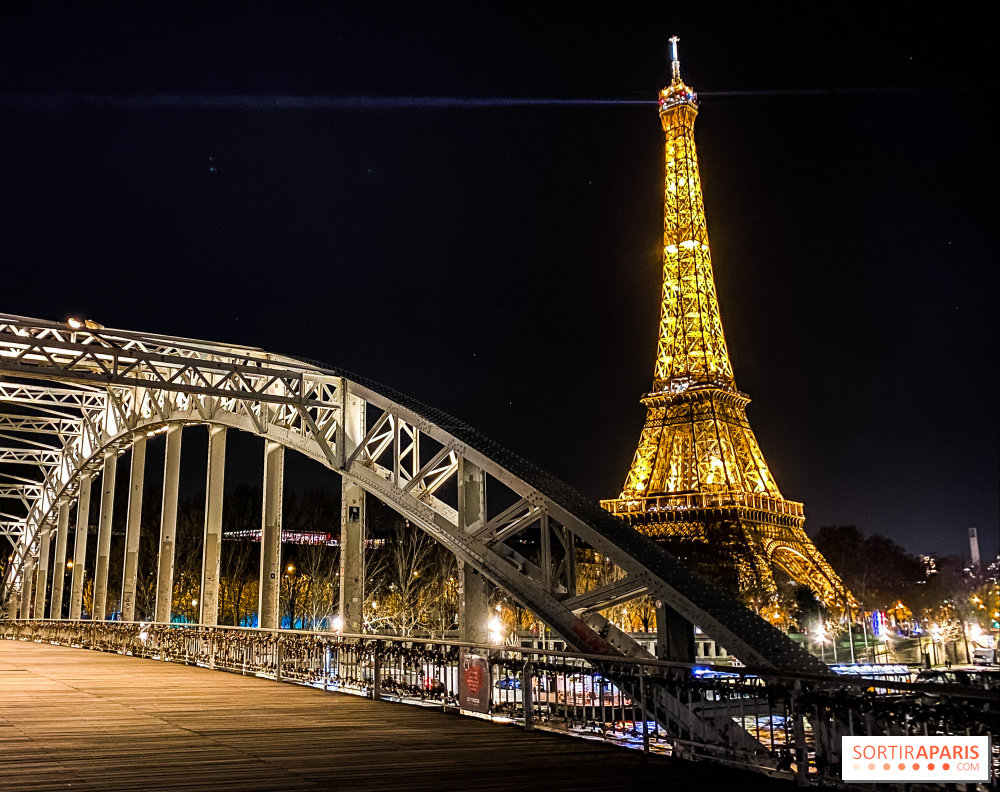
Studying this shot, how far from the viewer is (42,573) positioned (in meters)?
39.8

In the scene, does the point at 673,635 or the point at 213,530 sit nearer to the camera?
the point at 673,635

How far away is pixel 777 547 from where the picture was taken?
58.4 metres

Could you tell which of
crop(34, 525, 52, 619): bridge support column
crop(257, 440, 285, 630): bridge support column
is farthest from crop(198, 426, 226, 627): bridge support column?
crop(34, 525, 52, 619): bridge support column

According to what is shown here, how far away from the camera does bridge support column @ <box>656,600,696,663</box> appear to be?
1112 cm

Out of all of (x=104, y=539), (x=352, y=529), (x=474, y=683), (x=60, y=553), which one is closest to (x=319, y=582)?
(x=60, y=553)

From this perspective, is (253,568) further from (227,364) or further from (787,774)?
(787,774)

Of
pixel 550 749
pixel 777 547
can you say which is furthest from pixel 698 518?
pixel 550 749

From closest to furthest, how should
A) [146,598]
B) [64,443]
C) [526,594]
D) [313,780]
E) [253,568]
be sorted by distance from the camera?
[313,780]
[526,594]
[64,443]
[146,598]
[253,568]

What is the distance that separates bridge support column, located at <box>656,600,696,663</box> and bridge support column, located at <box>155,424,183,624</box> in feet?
56.0

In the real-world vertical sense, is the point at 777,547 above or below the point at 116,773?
above

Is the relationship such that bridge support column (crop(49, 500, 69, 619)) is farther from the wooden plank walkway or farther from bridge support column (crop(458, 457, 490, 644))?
bridge support column (crop(458, 457, 490, 644))

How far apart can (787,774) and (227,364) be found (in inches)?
573

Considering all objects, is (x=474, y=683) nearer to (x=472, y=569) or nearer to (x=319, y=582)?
(x=472, y=569)

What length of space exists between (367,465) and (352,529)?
1.28 meters
